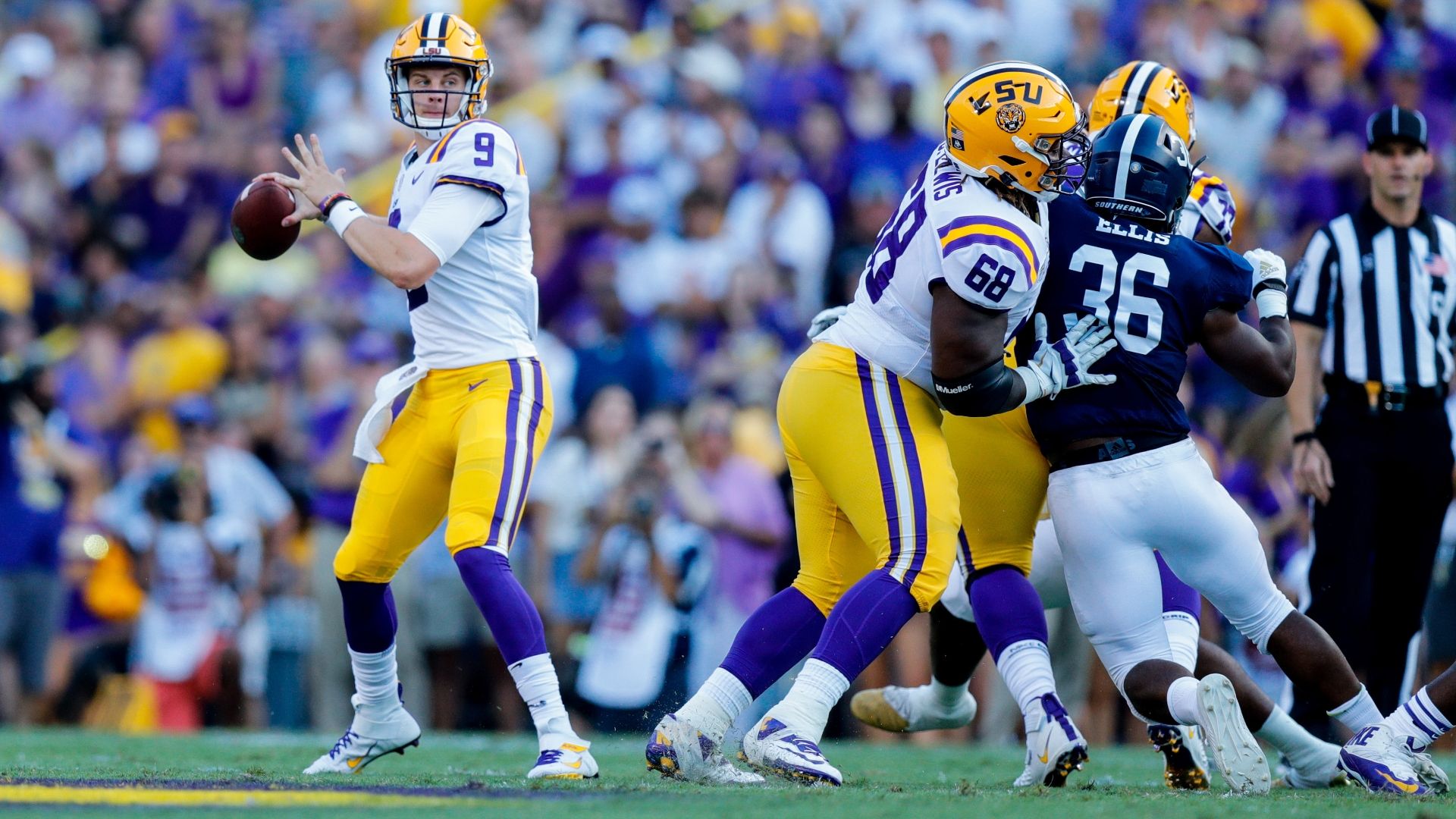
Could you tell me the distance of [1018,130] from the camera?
187 inches

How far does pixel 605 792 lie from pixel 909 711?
1529 mm

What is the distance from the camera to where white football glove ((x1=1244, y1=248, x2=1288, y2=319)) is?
4996mm

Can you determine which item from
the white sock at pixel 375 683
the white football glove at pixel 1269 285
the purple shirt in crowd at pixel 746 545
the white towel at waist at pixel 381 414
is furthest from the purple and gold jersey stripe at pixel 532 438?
the purple shirt in crowd at pixel 746 545

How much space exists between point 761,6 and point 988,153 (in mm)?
8282

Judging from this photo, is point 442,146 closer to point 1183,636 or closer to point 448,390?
point 448,390

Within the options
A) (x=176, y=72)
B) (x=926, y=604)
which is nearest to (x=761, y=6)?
(x=176, y=72)

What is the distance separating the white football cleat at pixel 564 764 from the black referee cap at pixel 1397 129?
3351 mm

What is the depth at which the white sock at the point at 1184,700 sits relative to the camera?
4672 mm

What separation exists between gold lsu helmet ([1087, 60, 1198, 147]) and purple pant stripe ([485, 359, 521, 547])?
2020 mm

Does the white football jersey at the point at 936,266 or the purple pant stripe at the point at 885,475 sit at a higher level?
the white football jersey at the point at 936,266

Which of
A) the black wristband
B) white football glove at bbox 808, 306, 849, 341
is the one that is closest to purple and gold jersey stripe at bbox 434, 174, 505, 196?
the black wristband

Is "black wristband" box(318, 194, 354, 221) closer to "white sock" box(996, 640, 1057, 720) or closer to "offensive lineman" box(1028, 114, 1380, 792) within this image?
"offensive lineman" box(1028, 114, 1380, 792)

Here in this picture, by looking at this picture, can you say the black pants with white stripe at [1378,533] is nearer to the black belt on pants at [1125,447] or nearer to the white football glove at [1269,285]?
the white football glove at [1269,285]

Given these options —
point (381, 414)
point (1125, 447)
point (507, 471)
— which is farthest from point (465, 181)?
point (1125, 447)
